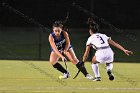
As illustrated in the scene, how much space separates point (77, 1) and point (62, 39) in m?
18.7

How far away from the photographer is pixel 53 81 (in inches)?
492

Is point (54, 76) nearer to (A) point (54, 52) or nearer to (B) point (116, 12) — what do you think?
(A) point (54, 52)

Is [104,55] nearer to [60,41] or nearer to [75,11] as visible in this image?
[60,41]

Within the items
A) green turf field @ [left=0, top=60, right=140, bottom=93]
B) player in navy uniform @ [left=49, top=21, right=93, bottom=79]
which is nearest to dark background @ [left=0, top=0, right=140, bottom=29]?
green turf field @ [left=0, top=60, right=140, bottom=93]

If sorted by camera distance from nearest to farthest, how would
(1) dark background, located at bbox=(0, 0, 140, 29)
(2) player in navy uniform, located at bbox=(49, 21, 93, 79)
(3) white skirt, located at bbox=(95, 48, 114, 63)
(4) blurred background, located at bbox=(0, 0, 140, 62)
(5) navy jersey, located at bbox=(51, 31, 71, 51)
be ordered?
1. (3) white skirt, located at bbox=(95, 48, 114, 63)
2. (2) player in navy uniform, located at bbox=(49, 21, 93, 79)
3. (5) navy jersey, located at bbox=(51, 31, 71, 51)
4. (4) blurred background, located at bbox=(0, 0, 140, 62)
5. (1) dark background, located at bbox=(0, 0, 140, 29)

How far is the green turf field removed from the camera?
10844 mm

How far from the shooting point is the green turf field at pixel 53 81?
10844mm

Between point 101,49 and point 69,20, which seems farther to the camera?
point 69,20

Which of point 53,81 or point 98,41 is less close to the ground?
point 98,41

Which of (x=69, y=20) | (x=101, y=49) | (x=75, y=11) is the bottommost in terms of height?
(x=69, y=20)

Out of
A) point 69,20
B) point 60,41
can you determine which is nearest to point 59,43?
point 60,41

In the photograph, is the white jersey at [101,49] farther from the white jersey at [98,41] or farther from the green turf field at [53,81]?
the green turf field at [53,81]

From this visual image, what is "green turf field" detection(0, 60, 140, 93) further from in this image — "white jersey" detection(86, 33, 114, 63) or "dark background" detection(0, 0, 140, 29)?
"dark background" detection(0, 0, 140, 29)

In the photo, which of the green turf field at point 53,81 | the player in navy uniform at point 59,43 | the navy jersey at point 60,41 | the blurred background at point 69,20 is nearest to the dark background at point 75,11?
the blurred background at point 69,20
